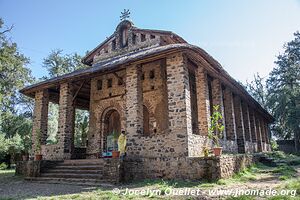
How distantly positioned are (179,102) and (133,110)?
206cm

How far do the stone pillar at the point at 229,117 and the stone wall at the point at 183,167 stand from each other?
4351 mm

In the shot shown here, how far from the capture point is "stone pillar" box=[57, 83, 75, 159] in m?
11.7

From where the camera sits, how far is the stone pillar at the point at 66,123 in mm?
11734

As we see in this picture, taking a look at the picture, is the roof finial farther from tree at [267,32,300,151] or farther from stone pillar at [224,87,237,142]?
tree at [267,32,300,151]

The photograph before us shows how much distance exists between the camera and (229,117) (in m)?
14.1

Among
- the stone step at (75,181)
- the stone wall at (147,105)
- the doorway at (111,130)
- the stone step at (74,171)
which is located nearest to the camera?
the stone step at (75,181)

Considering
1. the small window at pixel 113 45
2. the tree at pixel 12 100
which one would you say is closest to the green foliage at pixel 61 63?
the tree at pixel 12 100

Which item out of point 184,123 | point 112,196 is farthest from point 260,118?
point 112,196

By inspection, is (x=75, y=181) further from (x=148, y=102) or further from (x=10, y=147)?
(x=10, y=147)

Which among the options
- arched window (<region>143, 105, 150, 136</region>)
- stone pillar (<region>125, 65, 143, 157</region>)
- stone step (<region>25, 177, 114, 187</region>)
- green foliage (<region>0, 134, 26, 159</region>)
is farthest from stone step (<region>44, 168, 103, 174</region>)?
green foliage (<region>0, 134, 26, 159</region>)

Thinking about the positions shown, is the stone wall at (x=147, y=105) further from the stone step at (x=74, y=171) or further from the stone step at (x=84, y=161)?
the stone step at (x=74, y=171)

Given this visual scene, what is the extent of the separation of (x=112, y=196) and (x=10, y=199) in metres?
2.63

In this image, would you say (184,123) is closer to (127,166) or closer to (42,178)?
(127,166)

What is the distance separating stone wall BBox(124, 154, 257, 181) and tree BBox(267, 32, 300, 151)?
18.1 m
